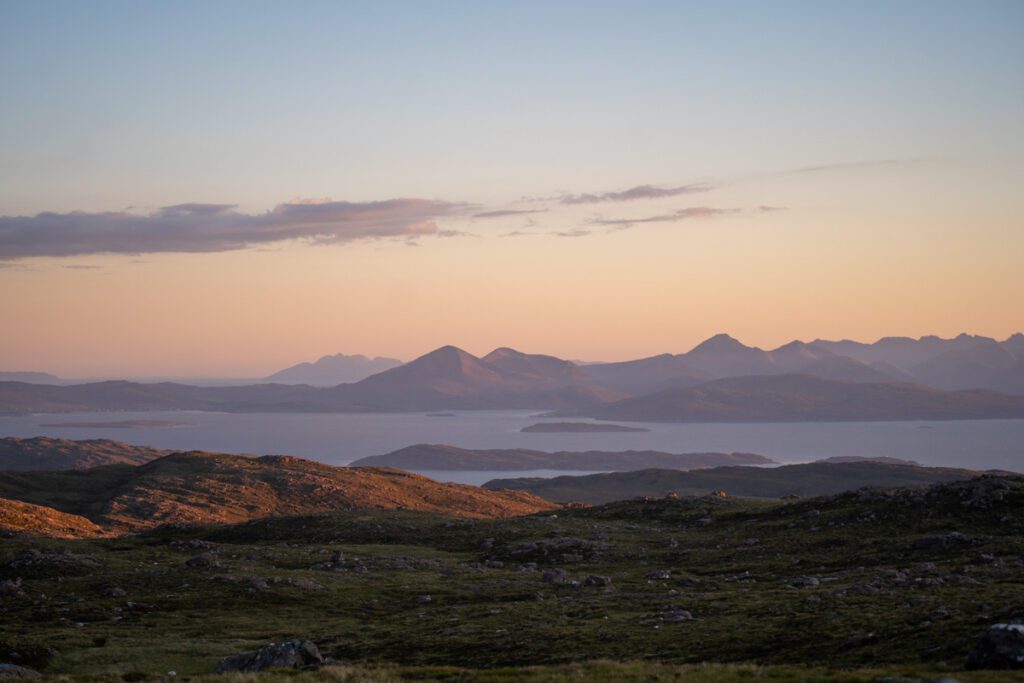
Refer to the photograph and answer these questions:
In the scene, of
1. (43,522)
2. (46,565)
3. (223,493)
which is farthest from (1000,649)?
(223,493)

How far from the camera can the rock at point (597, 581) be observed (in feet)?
172

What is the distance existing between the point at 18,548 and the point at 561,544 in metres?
40.1

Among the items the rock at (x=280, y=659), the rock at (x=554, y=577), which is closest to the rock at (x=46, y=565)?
the rock at (x=554, y=577)

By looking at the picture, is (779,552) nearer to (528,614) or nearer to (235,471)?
(528,614)

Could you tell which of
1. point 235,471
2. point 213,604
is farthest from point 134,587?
point 235,471

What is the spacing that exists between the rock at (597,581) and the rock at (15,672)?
2941 centimetres

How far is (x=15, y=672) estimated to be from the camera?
33969 mm

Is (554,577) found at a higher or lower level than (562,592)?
lower

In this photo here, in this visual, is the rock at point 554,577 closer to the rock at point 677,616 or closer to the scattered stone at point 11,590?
the rock at point 677,616

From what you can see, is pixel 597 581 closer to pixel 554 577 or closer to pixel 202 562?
pixel 554 577

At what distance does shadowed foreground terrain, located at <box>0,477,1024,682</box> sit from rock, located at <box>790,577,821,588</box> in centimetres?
16

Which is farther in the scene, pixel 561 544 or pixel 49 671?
pixel 561 544

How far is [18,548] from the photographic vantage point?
64688mm

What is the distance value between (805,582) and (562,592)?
1355cm
